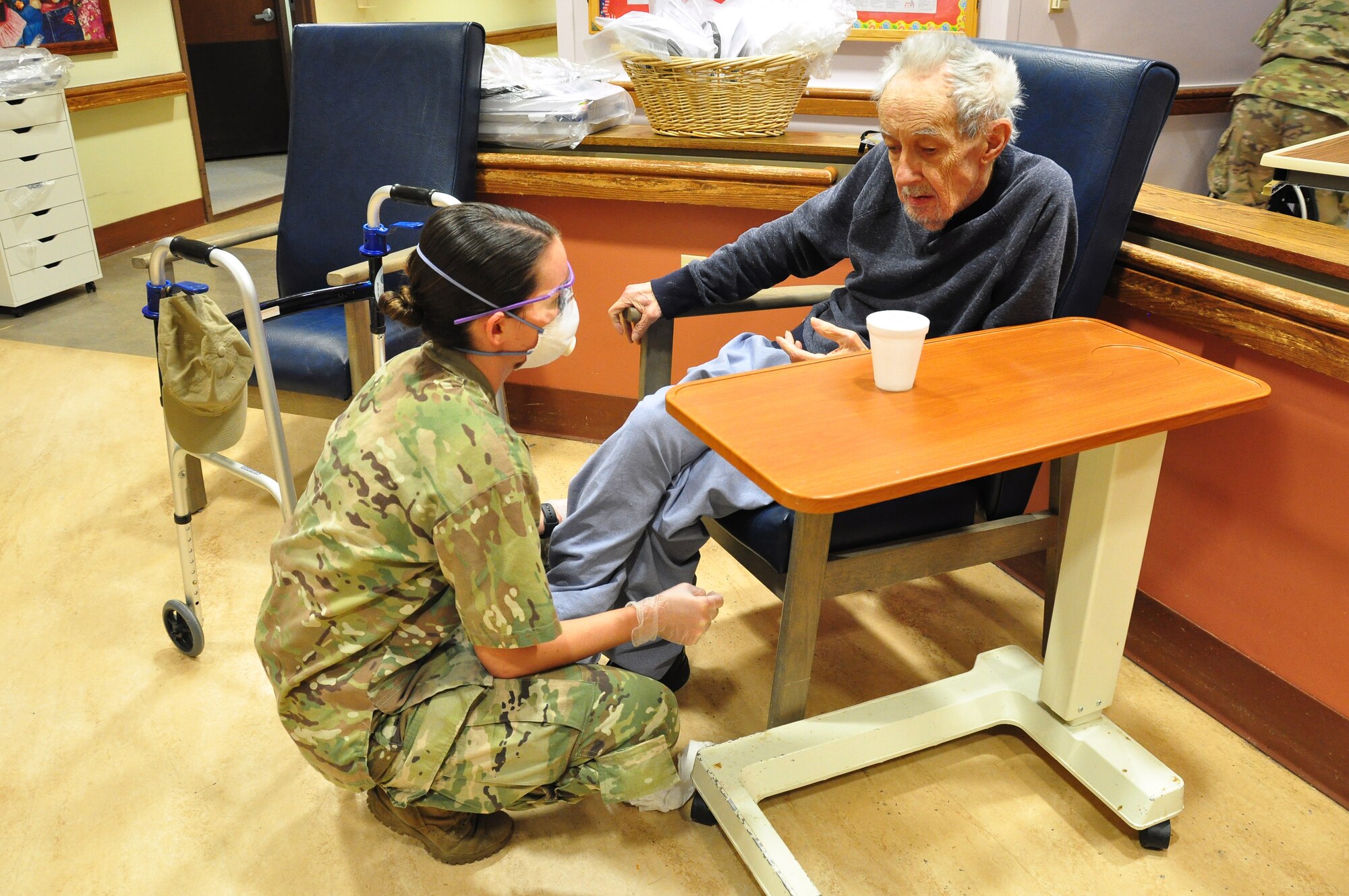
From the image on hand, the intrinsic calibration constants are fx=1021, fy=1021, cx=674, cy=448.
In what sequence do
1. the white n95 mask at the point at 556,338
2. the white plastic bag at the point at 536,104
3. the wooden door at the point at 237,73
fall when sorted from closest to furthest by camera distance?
the white n95 mask at the point at 556,338 < the white plastic bag at the point at 536,104 < the wooden door at the point at 237,73

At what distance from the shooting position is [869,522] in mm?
1563

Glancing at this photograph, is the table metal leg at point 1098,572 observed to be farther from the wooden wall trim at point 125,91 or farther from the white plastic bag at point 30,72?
the wooden wall trim at point 125,91

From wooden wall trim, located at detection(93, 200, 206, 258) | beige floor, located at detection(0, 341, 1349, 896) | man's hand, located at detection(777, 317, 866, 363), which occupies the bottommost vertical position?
beige floor, located at detection(0, 341, 1349, 896)

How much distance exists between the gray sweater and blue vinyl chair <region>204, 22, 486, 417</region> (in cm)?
86

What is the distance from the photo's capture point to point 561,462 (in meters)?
2.80

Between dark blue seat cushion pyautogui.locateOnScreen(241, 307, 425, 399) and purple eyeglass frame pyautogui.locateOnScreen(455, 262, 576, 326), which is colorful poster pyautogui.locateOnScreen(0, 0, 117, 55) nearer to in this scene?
dark blue seat cushion pyautogui.locateOnScreen(241, 307, 425, 399)

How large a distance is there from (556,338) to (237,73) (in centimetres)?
621

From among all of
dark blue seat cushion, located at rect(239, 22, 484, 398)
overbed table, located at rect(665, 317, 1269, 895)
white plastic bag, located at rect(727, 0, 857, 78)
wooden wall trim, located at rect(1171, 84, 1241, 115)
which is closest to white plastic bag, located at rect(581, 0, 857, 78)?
white plastic bag, located at rect(727, 0, 857, 78)

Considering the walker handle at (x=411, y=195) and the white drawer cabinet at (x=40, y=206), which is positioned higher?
the walker handle at (x=411, y=195)

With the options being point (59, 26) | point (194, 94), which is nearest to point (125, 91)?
point (59, 26)

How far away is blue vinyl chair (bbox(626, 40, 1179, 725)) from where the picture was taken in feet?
5.10

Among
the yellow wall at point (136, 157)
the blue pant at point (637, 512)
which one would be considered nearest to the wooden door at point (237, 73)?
the yellow wall at point (136, 157)

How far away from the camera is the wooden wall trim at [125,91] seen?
14.6 ft

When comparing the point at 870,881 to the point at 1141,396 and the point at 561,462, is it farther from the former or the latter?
the point at 561,462
